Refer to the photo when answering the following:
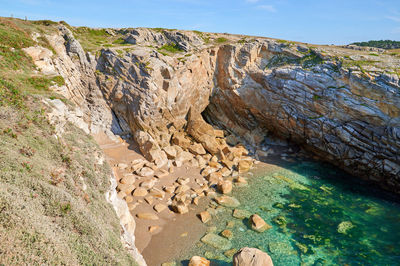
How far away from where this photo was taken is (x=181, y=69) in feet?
92.6

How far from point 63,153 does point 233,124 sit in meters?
24.7

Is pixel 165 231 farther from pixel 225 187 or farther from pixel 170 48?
pixel 170 48

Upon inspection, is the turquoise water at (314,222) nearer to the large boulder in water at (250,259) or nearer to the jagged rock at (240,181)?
the jagged rock at (240,181)

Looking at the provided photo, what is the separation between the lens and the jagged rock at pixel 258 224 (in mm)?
16281

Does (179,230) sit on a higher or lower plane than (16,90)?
lower

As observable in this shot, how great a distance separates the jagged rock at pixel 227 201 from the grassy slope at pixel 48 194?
9.99m

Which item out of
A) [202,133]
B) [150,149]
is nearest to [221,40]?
[202,133]

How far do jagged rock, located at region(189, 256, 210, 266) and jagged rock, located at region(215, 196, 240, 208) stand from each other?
6293mm

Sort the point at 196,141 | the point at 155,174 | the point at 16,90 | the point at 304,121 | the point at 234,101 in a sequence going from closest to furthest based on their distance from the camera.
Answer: the point at 16,90 → the point at 155,174 → the point at 304,121 → the point at 196,141 → the point at 234,101

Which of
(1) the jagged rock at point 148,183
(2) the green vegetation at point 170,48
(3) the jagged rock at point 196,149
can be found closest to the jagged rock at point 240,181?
(3) the jagged rock at point 196,149

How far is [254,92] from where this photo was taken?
2959cm

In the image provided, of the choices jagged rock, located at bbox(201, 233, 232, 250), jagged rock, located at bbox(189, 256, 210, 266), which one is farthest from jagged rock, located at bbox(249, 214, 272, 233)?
jagged rock, located at bbox(189, 256, 210, 266)

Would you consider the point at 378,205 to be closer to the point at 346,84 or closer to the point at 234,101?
the point at 346,84

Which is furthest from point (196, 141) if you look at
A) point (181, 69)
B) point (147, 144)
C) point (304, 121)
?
point (304, 121)
